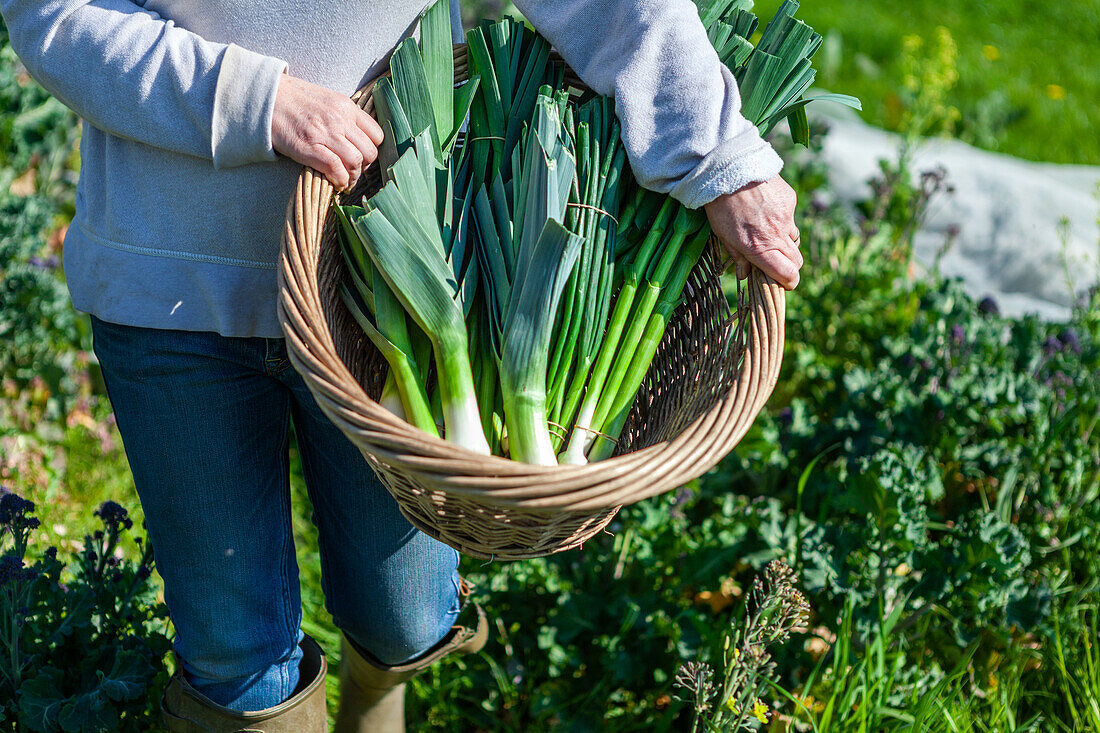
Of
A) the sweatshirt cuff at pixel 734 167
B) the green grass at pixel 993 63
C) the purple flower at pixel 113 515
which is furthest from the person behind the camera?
the green grass at pixel 993 63

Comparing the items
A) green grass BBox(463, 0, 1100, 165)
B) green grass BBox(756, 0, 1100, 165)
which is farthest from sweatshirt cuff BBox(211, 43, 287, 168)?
green grass BBox(756, 0, 1100, 165)

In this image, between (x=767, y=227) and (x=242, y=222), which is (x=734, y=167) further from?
(x=242, y=222)

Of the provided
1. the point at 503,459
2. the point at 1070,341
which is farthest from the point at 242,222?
the point at 1070,341

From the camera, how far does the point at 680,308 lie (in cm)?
158

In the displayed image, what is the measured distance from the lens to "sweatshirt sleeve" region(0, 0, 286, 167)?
4.02ft

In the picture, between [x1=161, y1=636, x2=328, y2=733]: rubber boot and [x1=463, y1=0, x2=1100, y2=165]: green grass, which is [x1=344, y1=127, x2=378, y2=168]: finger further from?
[x1=463, y1=0, x2=1100, y2=165]: green grass

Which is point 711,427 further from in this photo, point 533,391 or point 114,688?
point 114,688

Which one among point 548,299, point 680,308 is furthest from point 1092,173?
point 548,299

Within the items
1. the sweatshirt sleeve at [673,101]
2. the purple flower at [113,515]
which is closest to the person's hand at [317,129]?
the sweatshirt sleeve at [673,101]

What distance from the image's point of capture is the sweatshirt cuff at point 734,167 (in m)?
1.33

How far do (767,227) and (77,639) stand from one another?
4.91 feet

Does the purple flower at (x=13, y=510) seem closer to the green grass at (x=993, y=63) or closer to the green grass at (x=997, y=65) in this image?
the green grass at (x=993, y=63)

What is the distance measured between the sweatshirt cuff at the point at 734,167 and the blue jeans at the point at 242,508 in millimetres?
695

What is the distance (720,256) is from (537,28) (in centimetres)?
50
